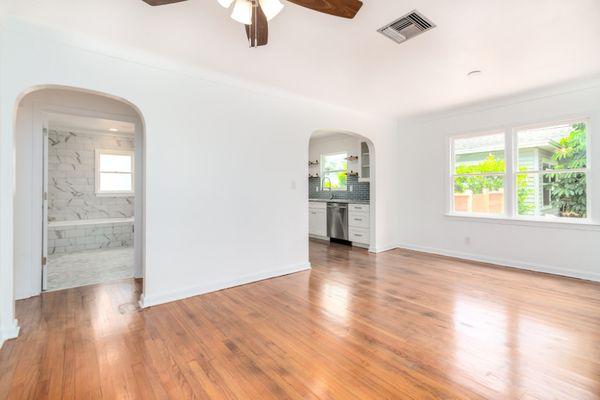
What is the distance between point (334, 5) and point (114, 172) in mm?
6242

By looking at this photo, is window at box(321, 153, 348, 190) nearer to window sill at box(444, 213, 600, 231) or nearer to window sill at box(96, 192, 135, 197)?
window sill at box(444, 213, 600, 231)

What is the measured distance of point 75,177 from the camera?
5797mm

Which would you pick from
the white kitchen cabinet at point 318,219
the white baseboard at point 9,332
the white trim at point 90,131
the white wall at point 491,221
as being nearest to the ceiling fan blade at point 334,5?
the white baseboard at point 9,332

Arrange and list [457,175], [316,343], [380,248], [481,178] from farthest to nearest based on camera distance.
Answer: [380,248] → [457,175] → [481,178] → [316,343]

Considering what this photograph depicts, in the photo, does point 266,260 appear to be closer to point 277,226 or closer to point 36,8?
point 277,226

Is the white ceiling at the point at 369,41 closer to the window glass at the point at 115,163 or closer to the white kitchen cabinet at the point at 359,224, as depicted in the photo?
the white kitchen cabinet at the point at 359,224

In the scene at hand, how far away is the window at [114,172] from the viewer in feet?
19.8

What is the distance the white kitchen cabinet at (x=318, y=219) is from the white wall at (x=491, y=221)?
1.57m

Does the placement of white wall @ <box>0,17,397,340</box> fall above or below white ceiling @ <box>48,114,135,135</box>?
below

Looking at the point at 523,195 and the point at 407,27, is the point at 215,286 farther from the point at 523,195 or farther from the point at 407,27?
the point at 523,195

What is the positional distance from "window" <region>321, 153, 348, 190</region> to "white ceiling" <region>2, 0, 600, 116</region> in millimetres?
3091

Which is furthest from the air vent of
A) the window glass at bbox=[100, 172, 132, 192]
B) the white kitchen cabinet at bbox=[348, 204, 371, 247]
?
the window glass at bbox=[100, 172, 132, 192]

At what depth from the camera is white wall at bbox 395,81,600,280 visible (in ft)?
12.1

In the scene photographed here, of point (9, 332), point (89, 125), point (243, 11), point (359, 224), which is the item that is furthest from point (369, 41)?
point (89, 125)
